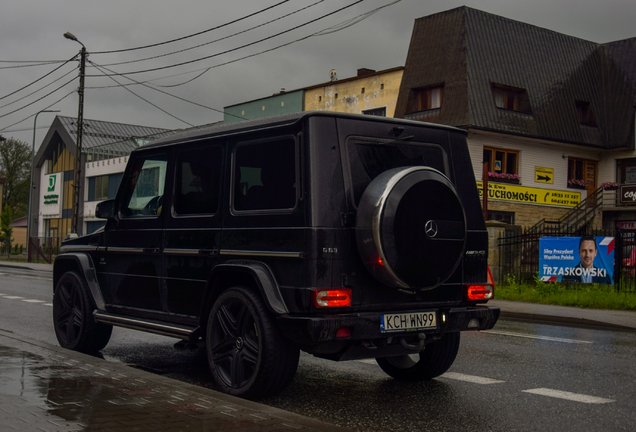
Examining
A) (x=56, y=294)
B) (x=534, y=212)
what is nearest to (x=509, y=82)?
(x=534, y=212)

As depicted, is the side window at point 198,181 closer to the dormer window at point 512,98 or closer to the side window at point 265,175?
the side window at point 265,175

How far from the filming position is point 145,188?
287 inches

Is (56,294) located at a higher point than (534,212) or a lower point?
lower

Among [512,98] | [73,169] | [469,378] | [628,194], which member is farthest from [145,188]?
[73,169]

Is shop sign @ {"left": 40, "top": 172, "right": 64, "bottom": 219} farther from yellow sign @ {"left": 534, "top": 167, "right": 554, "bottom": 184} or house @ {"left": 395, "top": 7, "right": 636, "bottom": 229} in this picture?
yellow sign @ {"left": 534, "top": 167, "right": 554, "bottom": 184}

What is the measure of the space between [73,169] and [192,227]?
181 feet

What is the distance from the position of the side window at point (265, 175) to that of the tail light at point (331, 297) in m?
0.73

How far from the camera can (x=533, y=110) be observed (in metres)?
32.6

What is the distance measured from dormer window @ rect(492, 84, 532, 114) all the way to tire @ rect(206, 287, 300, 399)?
91.0 feet

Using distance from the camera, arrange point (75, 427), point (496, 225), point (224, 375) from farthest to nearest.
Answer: point (496, 225)
point (224, 375)
point (75, 427)

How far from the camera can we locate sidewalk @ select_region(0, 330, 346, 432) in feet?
14.0

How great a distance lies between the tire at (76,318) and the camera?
767cm

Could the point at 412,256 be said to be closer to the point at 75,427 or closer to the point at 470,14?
the point at 75,427

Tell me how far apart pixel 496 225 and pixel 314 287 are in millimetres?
15272
